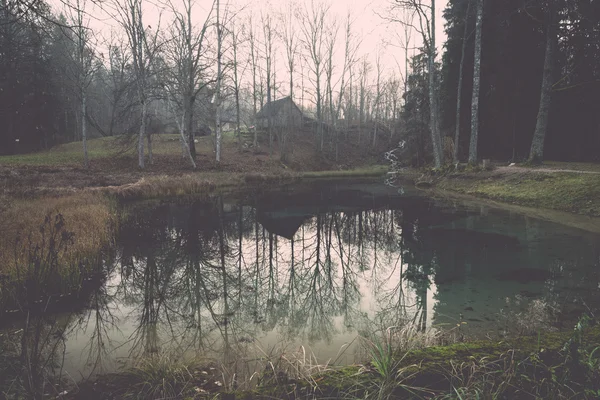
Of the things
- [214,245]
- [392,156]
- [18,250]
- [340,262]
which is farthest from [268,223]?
[392,156]

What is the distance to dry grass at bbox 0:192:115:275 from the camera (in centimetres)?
569

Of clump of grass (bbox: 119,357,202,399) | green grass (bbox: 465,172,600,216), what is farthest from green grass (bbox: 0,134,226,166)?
clump of grass (bbox: 119,357,202,399)

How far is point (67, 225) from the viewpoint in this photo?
24.8ft

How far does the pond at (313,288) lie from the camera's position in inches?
153

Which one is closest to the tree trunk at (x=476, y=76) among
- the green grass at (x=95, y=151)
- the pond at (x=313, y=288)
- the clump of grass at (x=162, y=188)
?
the pond at (x=313, y=288)

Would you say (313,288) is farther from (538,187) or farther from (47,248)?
(538,187)

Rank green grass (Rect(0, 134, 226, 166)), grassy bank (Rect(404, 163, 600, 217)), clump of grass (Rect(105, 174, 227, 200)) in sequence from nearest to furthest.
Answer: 1. grassy bank (Rect(404, 163, 600, 217))
2. clump of grass (Rect(105, 174, 227, 200))
3. green grass (Rect(0, 134, 226, 166))

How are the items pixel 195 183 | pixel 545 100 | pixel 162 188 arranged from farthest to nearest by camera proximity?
pixel 195 183 < pixel 162 188 < pixel 545 100

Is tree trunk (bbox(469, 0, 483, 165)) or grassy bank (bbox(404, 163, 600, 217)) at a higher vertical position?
tree trunk (bbox(469, 0, 483, 165))

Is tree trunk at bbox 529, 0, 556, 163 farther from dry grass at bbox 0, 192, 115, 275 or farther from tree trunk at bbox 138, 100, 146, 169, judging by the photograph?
tree trunk at bbox 138, 100, 146, 169

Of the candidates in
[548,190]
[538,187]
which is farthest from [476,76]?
[548,190]

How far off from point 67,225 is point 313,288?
6046mm

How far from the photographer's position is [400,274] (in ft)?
20.1

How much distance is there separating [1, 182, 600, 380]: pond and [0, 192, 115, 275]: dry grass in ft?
1.93
